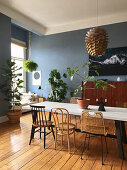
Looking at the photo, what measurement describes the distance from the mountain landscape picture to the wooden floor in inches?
108

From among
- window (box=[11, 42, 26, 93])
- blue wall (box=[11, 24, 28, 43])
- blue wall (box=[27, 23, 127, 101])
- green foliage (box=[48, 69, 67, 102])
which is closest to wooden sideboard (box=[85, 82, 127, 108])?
blue wall (box=[27, 23, 127, 101])

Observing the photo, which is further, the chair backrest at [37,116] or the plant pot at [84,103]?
the plant pot at [84,103]

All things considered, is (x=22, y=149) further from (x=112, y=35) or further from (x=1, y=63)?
(x=112, y=35)

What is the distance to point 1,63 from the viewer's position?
4.65m

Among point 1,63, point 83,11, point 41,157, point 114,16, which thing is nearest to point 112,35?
point 114,16

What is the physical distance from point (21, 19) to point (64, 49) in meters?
2.03

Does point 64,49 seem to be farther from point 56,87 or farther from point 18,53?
point 18,53

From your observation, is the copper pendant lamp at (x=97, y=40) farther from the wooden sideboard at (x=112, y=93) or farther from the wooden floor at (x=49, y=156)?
the wooden sideboard at (x=112, y=93)

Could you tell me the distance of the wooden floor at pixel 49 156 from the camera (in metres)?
2.33

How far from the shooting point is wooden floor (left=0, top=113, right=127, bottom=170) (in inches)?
91.7

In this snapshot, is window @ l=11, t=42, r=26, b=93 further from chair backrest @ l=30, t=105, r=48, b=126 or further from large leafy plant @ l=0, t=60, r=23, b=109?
chair backrest @ l=30, t=105, r=48, b=126

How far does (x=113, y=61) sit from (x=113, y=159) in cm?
367

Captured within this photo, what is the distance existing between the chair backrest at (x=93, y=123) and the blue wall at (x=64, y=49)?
10.8ft

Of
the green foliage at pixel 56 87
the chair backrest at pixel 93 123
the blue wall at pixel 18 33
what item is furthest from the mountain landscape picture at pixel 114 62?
the blue wall at pixel 18 33
